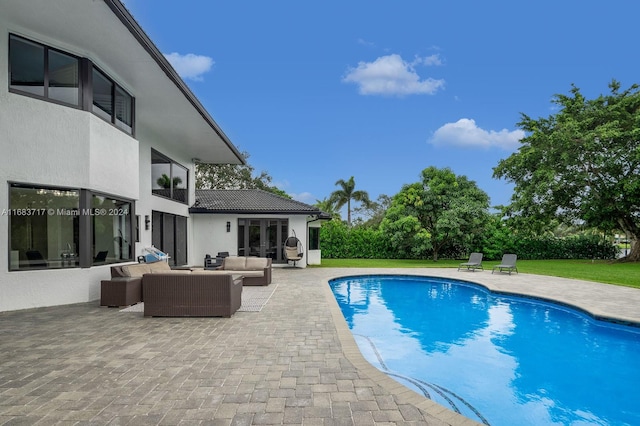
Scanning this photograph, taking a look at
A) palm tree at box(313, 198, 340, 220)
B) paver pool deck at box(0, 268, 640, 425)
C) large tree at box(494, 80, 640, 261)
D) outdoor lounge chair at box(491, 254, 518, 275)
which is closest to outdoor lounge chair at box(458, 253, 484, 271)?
outdoor lounge chair at box(491, 254, 518, 275)

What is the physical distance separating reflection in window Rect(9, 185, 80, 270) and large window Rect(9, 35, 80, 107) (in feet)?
6.75

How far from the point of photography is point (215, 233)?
57.4 feet

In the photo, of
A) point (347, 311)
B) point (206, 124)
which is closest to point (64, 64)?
point (206, 124)

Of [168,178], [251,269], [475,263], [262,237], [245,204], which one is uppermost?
[168,178]

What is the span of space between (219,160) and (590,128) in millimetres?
26063

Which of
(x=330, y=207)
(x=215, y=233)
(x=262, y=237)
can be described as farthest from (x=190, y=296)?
(x=330, y=207)

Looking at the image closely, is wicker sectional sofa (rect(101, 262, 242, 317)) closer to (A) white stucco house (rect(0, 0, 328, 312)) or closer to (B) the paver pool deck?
(B) the paver pool deck

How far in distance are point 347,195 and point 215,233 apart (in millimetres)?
21788

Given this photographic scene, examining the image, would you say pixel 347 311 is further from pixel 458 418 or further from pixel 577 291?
pixel 577 291

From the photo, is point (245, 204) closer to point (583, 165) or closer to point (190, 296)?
point (190, 296)

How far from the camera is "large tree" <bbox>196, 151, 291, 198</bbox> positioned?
3547cm

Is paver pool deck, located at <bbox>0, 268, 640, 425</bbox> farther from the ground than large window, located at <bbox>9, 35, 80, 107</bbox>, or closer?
closer

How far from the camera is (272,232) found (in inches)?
701

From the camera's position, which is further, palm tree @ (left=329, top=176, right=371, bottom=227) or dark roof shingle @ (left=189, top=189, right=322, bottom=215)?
palm tree @ (left=329, top=176, right=371, bottom=227)
